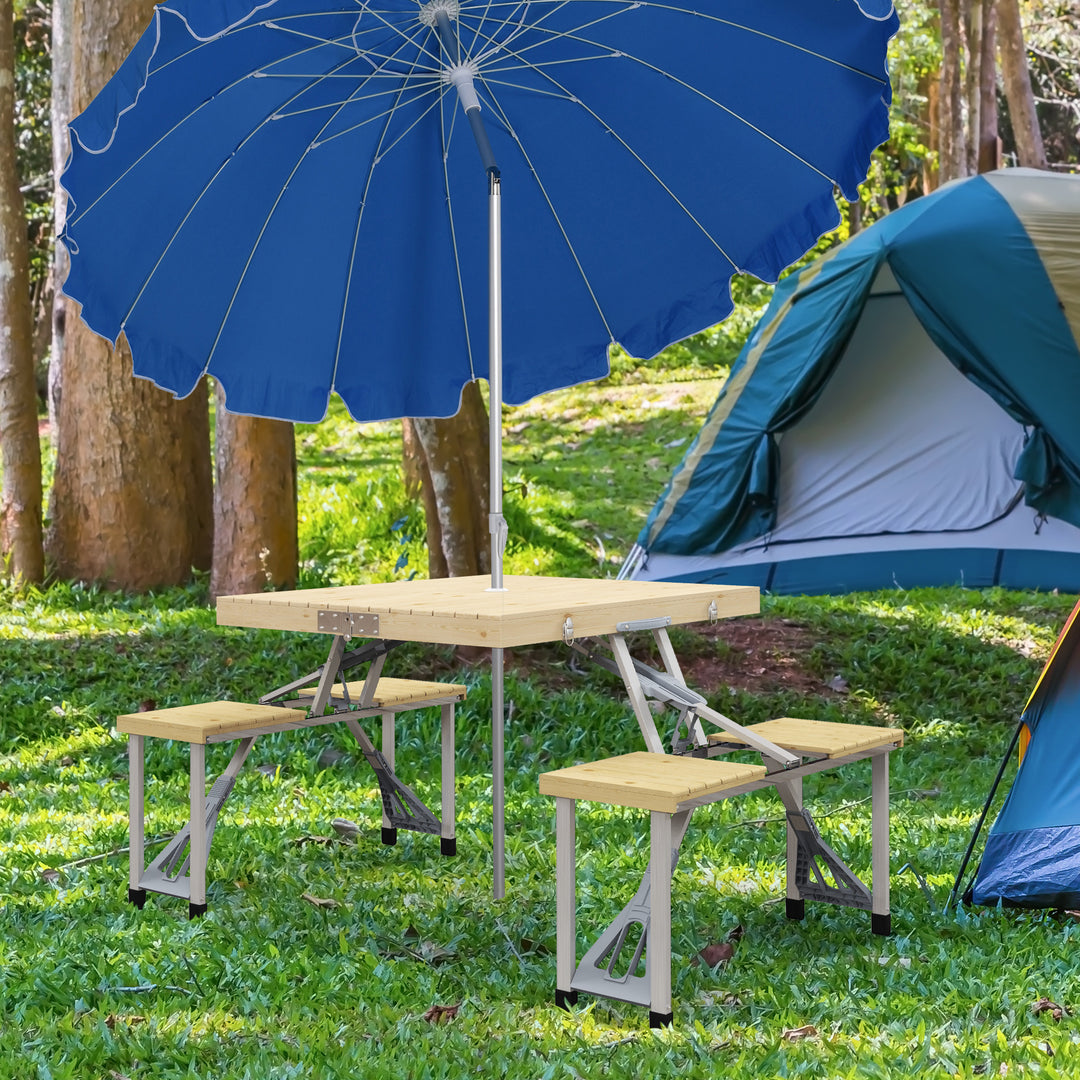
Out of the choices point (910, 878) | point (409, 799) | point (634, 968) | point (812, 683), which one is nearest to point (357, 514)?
point (812, 683)

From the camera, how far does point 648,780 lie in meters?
3.04

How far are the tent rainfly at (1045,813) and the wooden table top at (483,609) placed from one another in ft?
Result: 3.03

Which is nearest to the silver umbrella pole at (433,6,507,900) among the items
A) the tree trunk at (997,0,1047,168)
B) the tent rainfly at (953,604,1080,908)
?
the tent rainfly at (953,604,1080,908)

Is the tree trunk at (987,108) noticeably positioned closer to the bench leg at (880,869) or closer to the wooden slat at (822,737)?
the wooden slat at (822,737)

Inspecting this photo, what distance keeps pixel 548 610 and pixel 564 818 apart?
0.48 metres

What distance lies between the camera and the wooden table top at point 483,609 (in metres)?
3.12

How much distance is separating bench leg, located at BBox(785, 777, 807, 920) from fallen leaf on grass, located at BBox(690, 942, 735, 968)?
0.33 meters

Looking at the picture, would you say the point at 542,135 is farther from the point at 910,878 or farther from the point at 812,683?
the point at 812,683

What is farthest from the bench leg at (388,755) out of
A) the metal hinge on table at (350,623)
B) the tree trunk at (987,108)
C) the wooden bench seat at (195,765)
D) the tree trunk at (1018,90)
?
the tree trunk at (1018,90)

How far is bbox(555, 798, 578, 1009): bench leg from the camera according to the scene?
10.1ft

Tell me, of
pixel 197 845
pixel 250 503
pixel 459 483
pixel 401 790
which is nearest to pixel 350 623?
pixel 197 845

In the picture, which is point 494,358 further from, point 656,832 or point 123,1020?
point 123,1020

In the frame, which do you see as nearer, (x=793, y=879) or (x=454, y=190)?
(x=793, y=879)

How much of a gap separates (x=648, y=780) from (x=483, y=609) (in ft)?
1.81
